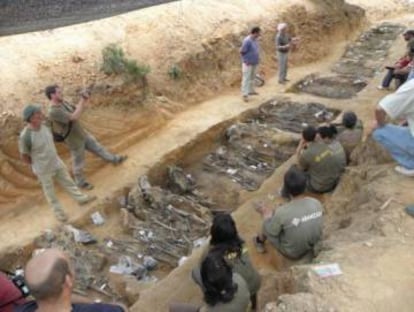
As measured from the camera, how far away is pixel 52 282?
117 inches

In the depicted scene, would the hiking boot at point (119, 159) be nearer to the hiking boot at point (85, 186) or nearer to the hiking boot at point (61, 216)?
the hiking boot at point (85, 186)

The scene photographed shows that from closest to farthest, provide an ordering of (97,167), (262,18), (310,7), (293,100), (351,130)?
(351,130) < (97,167) < (293,100) < (262,18) < (310,7)

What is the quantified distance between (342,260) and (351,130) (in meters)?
3.68

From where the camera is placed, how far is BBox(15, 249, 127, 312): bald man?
9.74 feet

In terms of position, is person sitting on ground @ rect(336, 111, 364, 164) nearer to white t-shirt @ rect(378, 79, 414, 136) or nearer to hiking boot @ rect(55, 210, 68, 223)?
white t-shirt @ rect(378, 79, 414, 136)

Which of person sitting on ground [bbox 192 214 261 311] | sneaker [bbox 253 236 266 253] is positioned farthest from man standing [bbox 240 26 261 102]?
person sitting on ground [bbox 192 214 261 311]

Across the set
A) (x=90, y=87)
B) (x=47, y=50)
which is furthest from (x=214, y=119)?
(x=47, y=50)

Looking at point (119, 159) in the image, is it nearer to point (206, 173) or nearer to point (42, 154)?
point (206, 173)

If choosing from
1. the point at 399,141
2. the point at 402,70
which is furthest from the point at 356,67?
the point at 399,141

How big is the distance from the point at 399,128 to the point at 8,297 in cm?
464

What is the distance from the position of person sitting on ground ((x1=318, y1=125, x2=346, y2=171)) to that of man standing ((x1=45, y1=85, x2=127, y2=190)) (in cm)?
393

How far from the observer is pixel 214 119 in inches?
463

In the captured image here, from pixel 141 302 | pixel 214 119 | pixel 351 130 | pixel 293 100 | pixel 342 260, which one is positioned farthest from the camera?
pixel 293 100

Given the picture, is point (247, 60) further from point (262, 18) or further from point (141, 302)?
point (141, 302)
